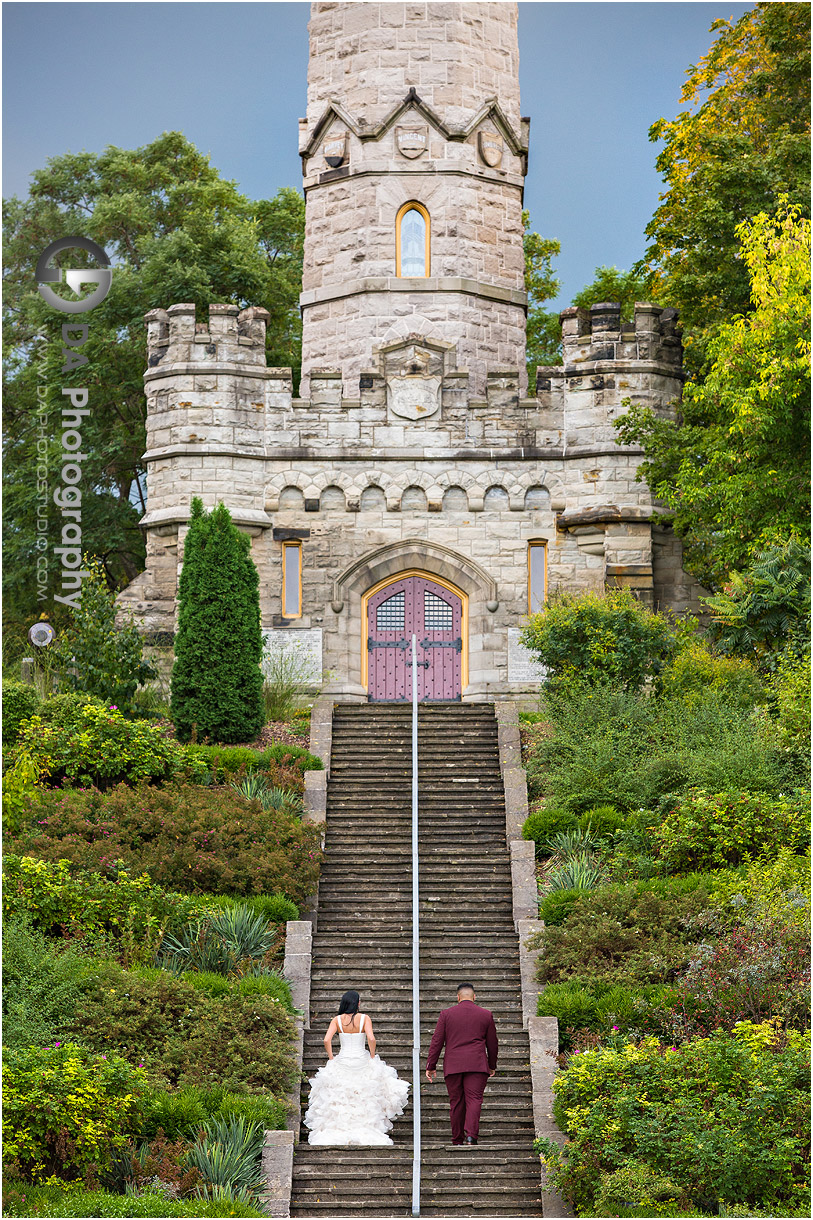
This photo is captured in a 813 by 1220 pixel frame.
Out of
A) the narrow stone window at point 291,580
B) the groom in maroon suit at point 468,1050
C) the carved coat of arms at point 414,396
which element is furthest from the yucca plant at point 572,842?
the carved coat of arms at point 414,396

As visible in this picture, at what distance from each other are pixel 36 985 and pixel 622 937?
5425 mm

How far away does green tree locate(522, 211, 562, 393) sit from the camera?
35.2 metres

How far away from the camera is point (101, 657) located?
19.8m

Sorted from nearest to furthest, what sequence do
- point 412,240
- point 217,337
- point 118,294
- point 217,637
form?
point 217,637 < point 217,337 < point 412,240 < point 118,294

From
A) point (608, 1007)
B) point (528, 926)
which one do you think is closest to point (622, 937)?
point (608, 1007)

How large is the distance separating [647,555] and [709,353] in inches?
136

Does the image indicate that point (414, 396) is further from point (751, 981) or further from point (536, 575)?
point (751, 981)

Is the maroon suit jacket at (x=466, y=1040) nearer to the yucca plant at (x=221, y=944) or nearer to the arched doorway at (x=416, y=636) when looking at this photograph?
the yucca plant at (x=221, y=944)

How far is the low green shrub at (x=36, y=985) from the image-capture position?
39.9ft

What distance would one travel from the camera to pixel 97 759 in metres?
18.1

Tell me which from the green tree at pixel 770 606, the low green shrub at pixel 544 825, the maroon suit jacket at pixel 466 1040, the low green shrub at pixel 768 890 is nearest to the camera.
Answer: the maroon suit jacket at pixel 466 1040

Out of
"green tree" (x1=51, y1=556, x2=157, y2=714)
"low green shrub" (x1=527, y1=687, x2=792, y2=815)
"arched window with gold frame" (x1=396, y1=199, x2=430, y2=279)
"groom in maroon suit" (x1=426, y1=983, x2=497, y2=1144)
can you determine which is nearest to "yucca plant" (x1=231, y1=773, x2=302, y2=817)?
"green tree" (x1=51, y1=556, x2=157, y2=714)

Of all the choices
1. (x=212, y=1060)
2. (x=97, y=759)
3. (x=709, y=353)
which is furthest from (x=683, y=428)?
(x=212, y=1060)

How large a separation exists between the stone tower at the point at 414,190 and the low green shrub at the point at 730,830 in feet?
35.5
